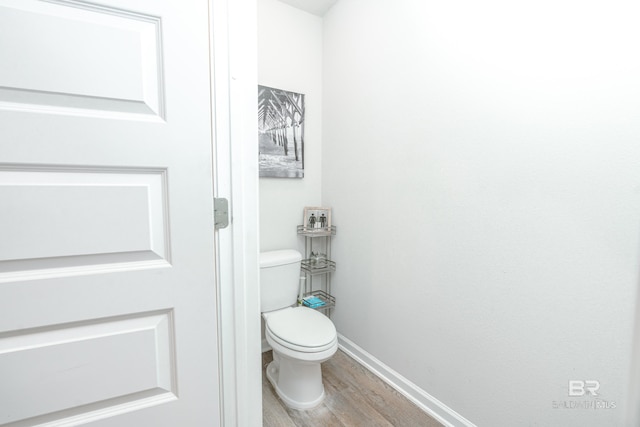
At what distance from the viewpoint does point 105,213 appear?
688 millimetres

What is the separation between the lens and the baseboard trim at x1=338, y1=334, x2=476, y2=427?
1342mm

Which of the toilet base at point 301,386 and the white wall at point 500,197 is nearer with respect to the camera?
the white wall at point 500,197

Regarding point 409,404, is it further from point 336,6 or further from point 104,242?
point 336,6

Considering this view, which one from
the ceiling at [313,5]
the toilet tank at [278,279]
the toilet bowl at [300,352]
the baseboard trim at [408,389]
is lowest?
the baseboard trim at [408,389]

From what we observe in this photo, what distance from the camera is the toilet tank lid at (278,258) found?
5.80 ft

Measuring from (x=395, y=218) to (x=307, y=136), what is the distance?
978mm

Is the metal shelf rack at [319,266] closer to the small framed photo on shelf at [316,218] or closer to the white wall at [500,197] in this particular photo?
the small framed photo on shelf at [316,218]

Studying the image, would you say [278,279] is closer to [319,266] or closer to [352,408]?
[319,266]

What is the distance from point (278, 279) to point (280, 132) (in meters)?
1.04

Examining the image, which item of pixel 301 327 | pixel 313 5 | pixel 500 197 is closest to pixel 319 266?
pixel 301 327

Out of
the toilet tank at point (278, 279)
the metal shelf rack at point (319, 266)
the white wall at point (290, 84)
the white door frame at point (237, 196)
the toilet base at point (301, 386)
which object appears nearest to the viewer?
the white door frame at point (237, 196)

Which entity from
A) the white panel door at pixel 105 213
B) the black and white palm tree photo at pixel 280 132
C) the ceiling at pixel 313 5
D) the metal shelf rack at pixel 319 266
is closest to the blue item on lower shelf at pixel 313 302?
the metal shelf rack at pixel 319 266

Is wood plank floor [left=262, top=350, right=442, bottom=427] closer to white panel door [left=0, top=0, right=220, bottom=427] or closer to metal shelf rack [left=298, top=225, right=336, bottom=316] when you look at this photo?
metal shelf rack [left=298, top=225, right=336, bottom=316]

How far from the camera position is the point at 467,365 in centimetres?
129
